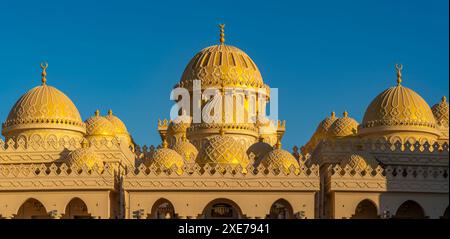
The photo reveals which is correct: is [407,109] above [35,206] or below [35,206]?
above

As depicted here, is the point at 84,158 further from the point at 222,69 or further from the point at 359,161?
the point at 222,69

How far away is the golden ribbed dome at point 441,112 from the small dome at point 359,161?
914cm

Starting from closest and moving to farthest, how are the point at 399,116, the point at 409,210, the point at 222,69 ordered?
the point at 409,210
the point at 399,116
the point at 222,69

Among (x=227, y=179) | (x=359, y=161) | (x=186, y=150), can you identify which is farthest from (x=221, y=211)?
(x=359, y=161)

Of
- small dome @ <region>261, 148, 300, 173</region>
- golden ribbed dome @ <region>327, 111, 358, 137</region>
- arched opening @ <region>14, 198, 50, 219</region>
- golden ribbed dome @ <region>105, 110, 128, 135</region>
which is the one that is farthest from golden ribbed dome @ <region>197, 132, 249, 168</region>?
golden ribbed dome @ <region>105, 110, 128, 135</region>

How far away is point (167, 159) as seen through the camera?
42.1m

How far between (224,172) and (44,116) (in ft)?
29.9

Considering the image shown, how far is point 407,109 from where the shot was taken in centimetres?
4612

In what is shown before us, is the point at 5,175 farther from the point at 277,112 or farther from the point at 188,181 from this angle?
the point at 277,112

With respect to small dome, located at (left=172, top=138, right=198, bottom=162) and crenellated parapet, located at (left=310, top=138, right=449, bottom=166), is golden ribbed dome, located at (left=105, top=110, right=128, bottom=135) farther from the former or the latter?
crenellated parapet, located at (left=310, top=138, right=449, bottom=166)

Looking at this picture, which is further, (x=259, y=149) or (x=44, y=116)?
(x=44, y=116)

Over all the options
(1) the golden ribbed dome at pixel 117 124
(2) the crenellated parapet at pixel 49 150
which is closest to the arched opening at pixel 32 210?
(2) the crenellated parapet at pixel 49 150
